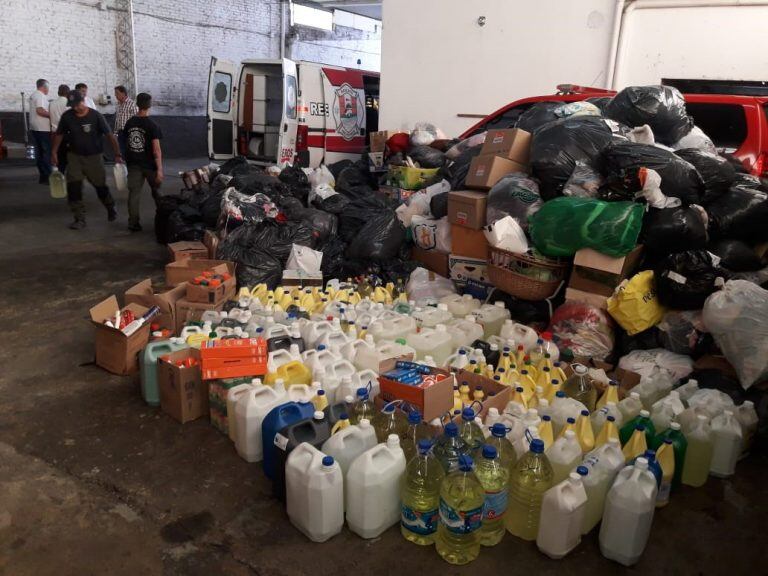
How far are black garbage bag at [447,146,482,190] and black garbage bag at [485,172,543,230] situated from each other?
2.55 ft

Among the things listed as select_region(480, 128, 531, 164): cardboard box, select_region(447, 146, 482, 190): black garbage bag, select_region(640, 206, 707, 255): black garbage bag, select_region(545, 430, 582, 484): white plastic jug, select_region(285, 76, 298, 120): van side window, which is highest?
select_region(285, 76, 298, 120): van side window

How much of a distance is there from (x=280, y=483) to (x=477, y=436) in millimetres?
869

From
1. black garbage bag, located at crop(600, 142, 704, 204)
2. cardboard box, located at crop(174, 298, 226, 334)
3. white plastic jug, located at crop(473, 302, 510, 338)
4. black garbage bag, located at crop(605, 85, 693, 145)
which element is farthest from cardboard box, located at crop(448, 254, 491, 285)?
cardboard box, located at crop(174, 298, 226, 334)

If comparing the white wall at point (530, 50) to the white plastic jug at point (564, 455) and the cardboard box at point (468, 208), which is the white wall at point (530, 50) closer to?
the cardboard box at point (468, 208)

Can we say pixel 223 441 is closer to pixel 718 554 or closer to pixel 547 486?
pixel 547 486

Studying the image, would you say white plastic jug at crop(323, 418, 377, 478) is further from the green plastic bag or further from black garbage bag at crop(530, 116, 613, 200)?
black garbage bag at crop(530, 116, 613, 200)

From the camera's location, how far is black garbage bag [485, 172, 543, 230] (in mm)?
4438

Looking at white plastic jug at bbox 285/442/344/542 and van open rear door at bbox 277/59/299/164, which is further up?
van open rear door at bbox 277/59/299/164

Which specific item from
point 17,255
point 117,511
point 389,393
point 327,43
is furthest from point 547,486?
point 327,43

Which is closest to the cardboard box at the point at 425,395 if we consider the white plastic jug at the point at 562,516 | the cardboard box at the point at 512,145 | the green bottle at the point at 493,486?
the green bottle at the point at 493,486

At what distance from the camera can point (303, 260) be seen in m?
5.23

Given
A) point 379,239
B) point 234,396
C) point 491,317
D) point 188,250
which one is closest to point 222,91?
point 188,250

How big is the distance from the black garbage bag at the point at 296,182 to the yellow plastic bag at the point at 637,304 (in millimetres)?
4007

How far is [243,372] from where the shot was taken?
9.93 feet
